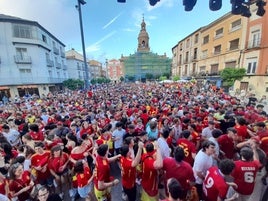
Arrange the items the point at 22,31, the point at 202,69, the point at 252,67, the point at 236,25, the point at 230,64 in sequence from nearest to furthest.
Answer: the point at 252,67 < the point at 236,25 < the point at 230,64 < the point at 22,31 < the point at 202,69

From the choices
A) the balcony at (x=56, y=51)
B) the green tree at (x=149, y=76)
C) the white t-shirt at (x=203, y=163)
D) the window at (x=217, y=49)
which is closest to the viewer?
the white t-shirt at (x=203, y=163)

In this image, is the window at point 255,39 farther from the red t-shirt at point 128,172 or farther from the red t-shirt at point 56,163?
the red t-shirt at point 56,163

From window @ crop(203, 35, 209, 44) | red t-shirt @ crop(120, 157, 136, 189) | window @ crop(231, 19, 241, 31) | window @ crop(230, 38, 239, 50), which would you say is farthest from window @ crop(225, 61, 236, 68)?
red t-shirt @ crop(120, 157, 136, 189)

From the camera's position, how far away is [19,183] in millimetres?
3299

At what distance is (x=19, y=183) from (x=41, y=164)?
0.71 m

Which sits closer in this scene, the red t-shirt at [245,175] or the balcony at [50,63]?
the red t-shirt at [245,175]

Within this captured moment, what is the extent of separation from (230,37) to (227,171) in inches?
1220

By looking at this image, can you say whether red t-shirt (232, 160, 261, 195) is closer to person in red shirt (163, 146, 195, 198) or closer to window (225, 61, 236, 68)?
person in red shirt (163, 146, 195, 198)

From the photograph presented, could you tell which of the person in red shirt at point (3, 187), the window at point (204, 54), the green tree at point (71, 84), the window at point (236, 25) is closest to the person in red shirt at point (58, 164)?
the person in red shirt at point (3, 187)

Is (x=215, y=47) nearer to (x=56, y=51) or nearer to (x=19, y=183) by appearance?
(x=56, y=51)

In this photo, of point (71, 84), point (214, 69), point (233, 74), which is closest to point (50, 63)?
point (71, 84)

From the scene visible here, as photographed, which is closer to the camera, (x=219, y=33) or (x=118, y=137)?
(x=118, y=137)

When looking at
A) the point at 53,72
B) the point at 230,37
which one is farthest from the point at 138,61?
the point at 230,37

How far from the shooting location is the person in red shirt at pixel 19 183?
3207mm
